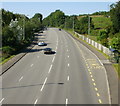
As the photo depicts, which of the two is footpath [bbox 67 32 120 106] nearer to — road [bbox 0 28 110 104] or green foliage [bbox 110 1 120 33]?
road [bbox 0 28 110 104]

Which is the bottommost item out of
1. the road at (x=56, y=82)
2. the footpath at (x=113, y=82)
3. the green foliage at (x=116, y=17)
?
the road at (x=56, y=82)

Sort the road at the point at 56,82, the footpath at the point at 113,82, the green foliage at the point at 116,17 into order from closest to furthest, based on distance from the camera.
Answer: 1. the footpath at the point at 113,82
2. the road at the point at 56,82
3. the green foliage at the point at 116,17

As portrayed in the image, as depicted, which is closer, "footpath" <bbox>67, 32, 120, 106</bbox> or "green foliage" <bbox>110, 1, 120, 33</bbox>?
"footpath" <bbox>67, 32, 120, 106</bbox>

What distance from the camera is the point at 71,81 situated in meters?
30.6

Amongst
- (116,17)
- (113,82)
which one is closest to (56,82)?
(113,82)

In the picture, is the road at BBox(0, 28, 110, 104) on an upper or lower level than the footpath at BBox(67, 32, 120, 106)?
lower

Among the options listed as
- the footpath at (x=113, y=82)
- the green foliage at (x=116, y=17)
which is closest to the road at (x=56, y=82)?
the footpath at (x=113, y=82)

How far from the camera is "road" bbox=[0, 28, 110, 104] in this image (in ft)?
79.6

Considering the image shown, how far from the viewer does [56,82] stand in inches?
1185

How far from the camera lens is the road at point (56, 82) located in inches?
955

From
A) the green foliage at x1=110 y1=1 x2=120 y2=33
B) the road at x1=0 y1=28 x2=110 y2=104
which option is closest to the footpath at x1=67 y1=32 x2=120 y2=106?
the road at x1=0 y1=28 x2=110 y2=104

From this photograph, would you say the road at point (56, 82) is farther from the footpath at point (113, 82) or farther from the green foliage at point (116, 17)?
the green foliage at point (116, 17)

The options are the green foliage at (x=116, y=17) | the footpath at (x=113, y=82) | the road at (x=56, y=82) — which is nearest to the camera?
the footpath at (x=113, y=82)

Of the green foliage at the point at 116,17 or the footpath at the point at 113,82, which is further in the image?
the green foliage at the point at 116,17
